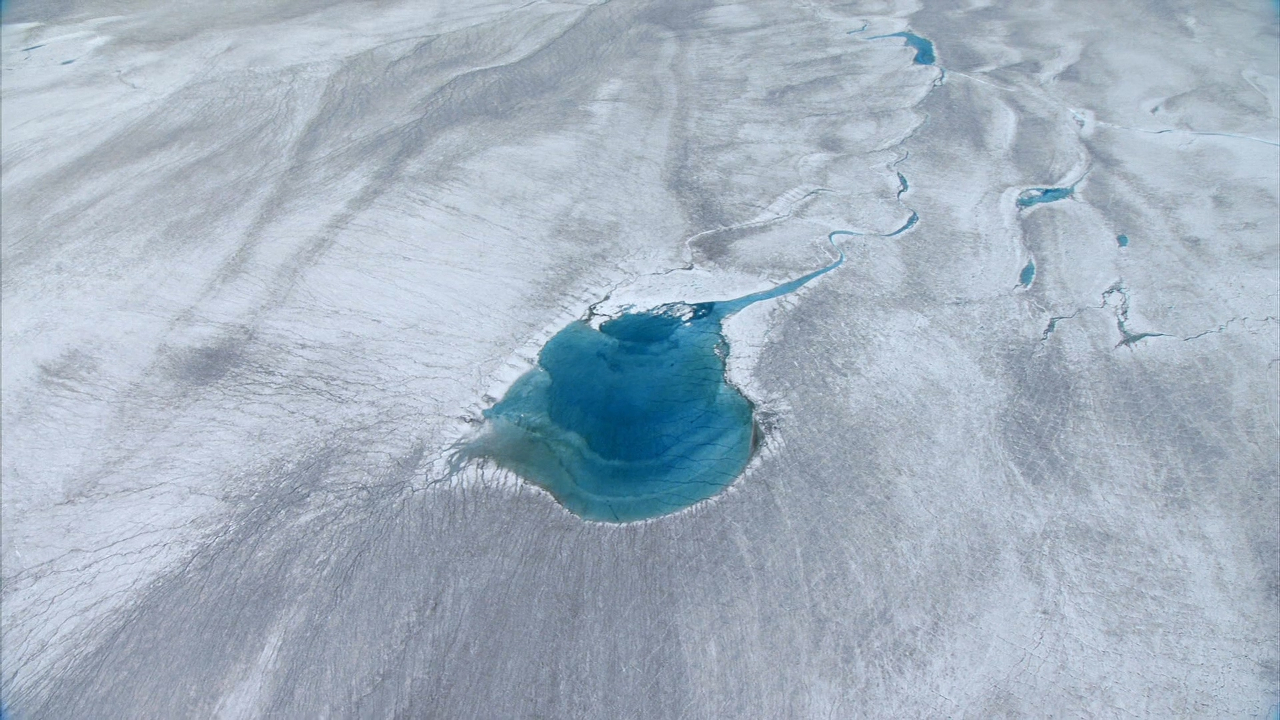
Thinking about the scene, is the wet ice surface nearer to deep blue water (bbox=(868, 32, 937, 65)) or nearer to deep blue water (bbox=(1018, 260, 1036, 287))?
deep blue water (bbox=(1018, 260, 1036, 287))

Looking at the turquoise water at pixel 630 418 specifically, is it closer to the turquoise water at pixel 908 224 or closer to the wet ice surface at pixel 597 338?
the wet ice surface at pixel 597 338

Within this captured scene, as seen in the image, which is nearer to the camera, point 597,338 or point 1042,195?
point 597,338

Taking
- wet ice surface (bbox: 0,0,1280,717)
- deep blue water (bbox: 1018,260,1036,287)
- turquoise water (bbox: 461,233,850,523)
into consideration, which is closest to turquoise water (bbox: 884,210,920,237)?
wet ice surface (bbox: 0,0,1280,717)

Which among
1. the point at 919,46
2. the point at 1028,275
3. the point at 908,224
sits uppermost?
the point at 919,46

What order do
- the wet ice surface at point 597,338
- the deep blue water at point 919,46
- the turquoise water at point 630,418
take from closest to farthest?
the wet ice surface at point 597,338 < the turquoise water at point 630,418 < the deep blue water at point 919,46

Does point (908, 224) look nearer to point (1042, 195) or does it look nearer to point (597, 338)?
point (1042, 195)

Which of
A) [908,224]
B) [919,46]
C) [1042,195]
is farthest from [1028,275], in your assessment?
[919,46]

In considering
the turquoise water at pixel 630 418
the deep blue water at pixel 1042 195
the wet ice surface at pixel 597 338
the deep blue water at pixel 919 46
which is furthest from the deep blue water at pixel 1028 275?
the deep blue water at pixel 919 46
